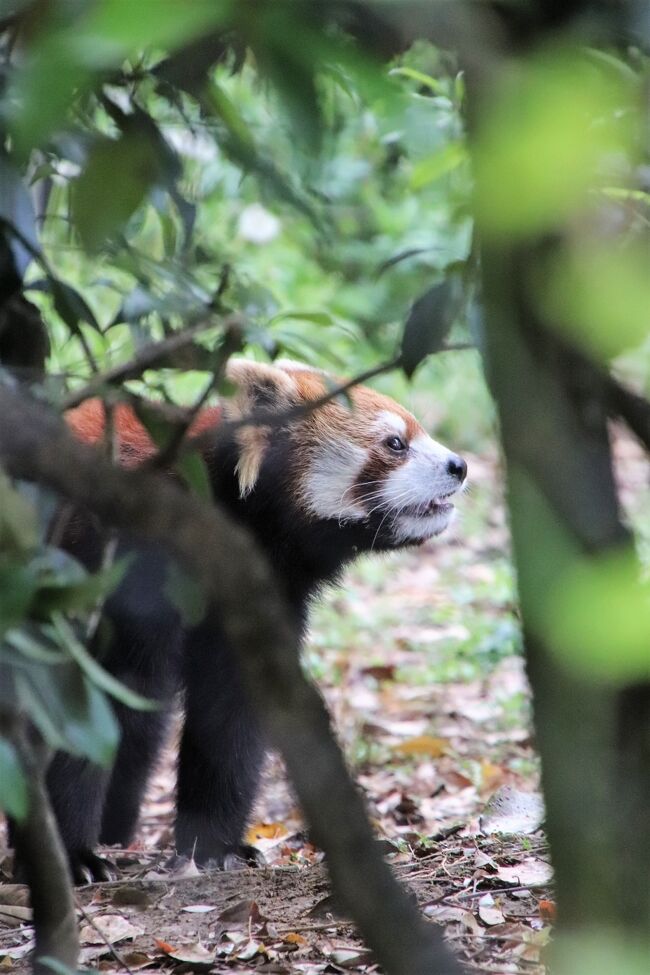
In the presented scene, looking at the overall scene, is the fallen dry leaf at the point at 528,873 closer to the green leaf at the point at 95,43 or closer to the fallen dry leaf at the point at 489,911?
the fallen dry leaf at the point at 489,911

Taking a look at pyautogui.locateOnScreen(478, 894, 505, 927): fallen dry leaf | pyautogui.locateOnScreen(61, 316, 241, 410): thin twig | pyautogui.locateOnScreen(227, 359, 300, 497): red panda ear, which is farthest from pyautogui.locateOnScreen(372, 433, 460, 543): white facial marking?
pyautogui.locateOnScreen(61, 316, 241, 410): thin twig

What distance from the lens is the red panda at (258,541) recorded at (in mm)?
3320

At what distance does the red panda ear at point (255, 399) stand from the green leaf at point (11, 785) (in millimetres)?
2075

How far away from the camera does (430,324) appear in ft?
5.94

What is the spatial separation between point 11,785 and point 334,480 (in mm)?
2780

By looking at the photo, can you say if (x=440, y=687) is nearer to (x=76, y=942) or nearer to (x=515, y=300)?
(x=76, y=942)

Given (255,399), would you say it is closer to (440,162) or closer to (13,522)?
(440,162)

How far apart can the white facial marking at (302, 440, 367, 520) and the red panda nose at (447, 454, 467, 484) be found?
1.03 ft

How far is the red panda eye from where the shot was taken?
4.09m

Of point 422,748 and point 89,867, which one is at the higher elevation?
point 89,867

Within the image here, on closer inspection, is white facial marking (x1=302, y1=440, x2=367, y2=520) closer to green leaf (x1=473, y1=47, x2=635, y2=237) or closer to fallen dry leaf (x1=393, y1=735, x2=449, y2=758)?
fallen dry leaf (x1=393, y1=735, x2=449, y2=758)

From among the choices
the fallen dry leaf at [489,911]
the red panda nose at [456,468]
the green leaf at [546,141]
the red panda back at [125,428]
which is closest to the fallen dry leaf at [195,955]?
the fallen dry leaf at [489,911]

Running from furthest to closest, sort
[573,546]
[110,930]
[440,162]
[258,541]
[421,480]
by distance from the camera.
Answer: [421,480]
[258,541]
[110,930]
[440,162]
[573,546]

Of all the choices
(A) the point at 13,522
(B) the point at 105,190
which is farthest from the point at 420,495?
(B) the point at 105,190
